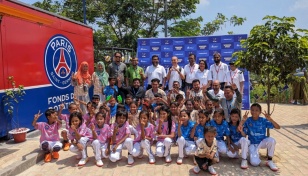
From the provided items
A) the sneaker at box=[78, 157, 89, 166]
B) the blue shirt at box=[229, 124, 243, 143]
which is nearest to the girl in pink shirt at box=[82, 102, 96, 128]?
the sneaker at box=[78, 157, 89, 166]

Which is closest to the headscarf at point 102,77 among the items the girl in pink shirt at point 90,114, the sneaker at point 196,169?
the girl in pink shirt at point 90,114

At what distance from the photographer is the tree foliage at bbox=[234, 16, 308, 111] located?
419 cm

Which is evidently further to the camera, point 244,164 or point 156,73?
point 156,73

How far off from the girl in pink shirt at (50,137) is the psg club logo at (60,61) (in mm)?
2062

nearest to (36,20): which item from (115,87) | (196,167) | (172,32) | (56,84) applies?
(56,84)

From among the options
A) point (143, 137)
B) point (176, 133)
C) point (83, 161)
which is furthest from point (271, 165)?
point (83, 161)

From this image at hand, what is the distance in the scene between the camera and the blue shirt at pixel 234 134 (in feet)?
15.0

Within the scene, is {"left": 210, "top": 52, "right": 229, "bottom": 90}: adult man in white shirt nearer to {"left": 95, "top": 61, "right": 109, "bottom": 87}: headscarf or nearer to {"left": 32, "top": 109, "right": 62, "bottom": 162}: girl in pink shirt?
{"left": 95, "top": 61, "right": 109, "bottom": 87}: headscarf

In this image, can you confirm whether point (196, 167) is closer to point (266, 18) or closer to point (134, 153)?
point (134, 153)

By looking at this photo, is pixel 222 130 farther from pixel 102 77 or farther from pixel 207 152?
pixel 102 77

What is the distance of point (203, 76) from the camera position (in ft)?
23.7

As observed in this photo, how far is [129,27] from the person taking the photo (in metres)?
15.2

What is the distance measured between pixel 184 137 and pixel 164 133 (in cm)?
37

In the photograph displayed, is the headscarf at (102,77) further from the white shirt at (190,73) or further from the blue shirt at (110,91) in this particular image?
the white shirt at (190,73)
